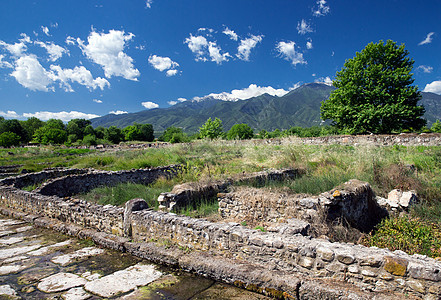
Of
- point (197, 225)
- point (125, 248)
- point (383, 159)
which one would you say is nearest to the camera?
point (197, 225)

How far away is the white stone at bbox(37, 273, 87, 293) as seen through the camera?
3.21m

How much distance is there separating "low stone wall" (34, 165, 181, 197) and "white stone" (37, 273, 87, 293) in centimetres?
652

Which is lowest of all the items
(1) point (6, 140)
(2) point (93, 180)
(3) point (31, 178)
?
(2) point (93, 180)

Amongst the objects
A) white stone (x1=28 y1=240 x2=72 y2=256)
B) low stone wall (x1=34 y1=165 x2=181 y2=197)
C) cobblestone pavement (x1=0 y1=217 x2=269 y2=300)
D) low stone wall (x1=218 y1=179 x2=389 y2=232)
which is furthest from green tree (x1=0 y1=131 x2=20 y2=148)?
low stone wall (x1=218 y1=179 x2=389 y2=232)

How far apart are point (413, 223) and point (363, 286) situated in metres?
3.44

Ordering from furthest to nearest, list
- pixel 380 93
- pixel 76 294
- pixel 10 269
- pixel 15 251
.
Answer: pixel 380 93
pixel 15 251
pixel 10 269
pixel 76 294

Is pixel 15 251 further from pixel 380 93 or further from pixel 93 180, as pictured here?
pixel 380 93

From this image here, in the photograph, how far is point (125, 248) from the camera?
443 cm

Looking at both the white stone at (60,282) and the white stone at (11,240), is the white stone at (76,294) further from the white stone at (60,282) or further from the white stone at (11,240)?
the white stone at (11,240)

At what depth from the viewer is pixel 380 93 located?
21.0m

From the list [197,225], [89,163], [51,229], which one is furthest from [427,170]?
[89,163]

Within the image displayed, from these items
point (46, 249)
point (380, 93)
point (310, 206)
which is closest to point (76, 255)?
point (46, 249)

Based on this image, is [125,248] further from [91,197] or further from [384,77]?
[384,77]

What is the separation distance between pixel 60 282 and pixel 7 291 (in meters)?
0.60
